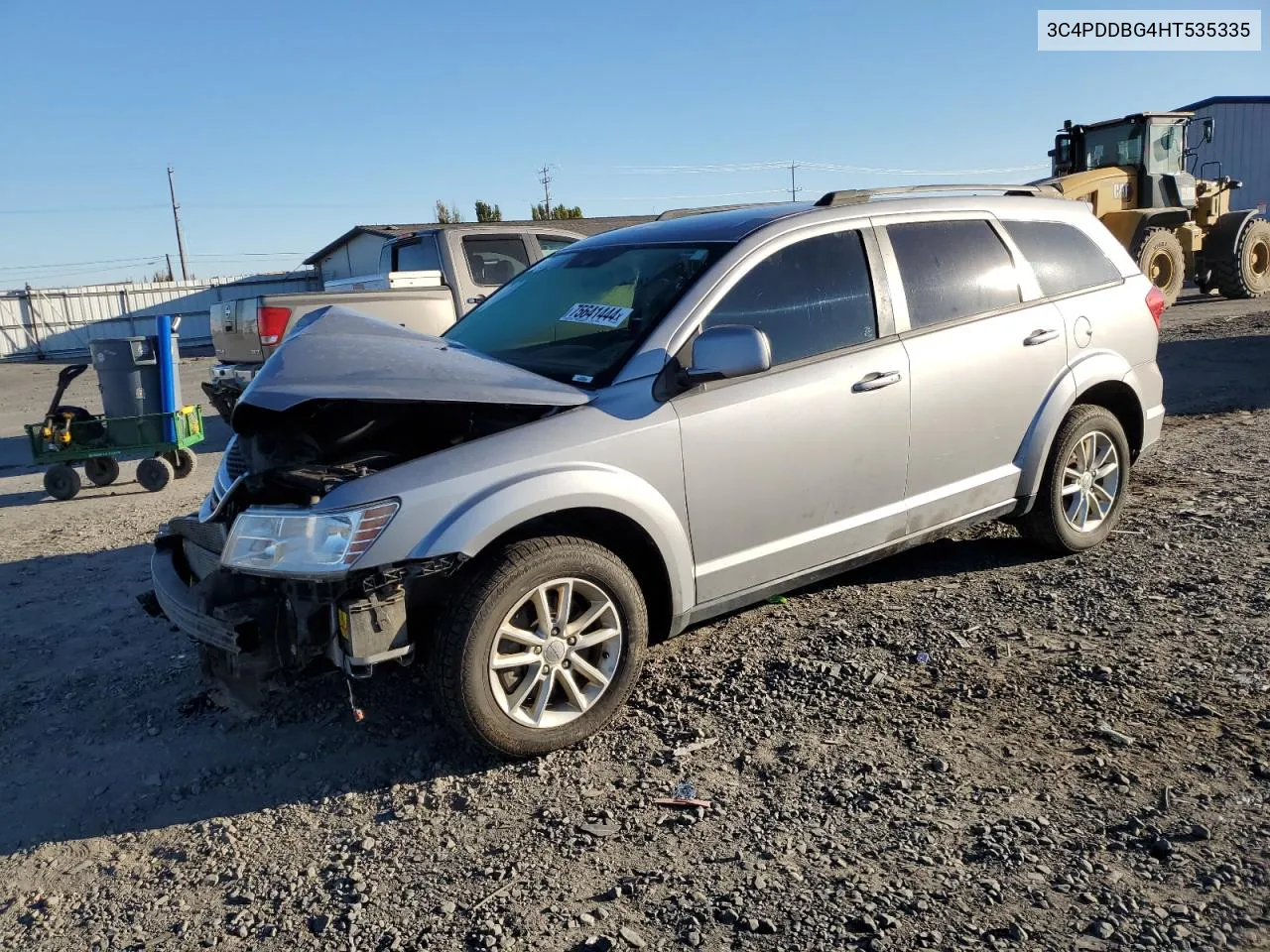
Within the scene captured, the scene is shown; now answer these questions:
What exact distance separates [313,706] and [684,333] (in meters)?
2.17

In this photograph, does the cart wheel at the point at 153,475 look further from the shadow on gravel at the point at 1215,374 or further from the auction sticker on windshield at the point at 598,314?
the shadow on gravel at the point at 1215,374

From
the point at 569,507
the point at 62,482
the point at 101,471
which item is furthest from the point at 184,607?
the point at 101,471

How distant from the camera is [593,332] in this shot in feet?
13.5

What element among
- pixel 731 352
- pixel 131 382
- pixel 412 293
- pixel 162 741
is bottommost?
pixel 162 741

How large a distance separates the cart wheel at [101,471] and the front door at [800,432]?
720 cm

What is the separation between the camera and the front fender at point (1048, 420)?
15.9ft

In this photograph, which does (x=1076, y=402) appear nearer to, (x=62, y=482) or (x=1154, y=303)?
(x=1154, y=303)

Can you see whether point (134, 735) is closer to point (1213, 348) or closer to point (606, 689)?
point (606, 689)

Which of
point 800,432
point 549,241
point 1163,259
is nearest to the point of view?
point 800,432

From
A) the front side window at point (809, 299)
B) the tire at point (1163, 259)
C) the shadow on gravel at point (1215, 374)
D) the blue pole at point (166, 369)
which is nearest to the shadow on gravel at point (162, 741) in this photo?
the front side window at point (809, 299)

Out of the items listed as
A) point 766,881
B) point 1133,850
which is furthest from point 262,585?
point 1133,850

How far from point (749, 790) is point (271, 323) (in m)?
7.51

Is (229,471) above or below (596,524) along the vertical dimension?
above

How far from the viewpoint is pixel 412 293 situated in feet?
30.7
